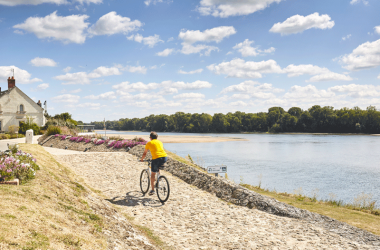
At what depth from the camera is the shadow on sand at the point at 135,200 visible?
28.3ft

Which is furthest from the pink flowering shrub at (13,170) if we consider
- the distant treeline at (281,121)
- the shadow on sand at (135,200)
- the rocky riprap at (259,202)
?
the distant treeline at (281,121)

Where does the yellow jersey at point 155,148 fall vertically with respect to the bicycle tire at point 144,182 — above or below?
above

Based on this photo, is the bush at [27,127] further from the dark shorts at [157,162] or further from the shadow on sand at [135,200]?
the dark shorts at [157,162]

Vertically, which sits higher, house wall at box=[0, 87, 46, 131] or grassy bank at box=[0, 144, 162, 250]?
house wall at box=[0, 87, 46, 131]

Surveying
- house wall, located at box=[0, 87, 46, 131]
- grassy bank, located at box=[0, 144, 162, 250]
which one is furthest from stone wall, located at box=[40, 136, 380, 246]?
house wall, located at box=[0, 87, 46, 131]

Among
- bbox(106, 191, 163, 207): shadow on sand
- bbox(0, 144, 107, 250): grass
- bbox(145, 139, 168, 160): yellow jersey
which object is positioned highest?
bbox(145, 139, 168, 160): yellow jersey

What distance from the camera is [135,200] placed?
903 centimetres

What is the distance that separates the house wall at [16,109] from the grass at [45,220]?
137 ft

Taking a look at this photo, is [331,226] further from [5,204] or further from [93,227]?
[5,204]

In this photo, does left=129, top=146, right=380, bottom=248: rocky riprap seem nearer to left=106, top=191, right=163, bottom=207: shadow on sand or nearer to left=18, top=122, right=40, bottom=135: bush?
left=106, top=191, right=163, bottom=207: shadow on sand

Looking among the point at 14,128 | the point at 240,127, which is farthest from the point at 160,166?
the point at 240,127

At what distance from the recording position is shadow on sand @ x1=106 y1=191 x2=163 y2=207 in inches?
339

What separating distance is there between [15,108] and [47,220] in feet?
148

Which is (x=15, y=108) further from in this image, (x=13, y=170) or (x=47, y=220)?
(x=47, y=220)
